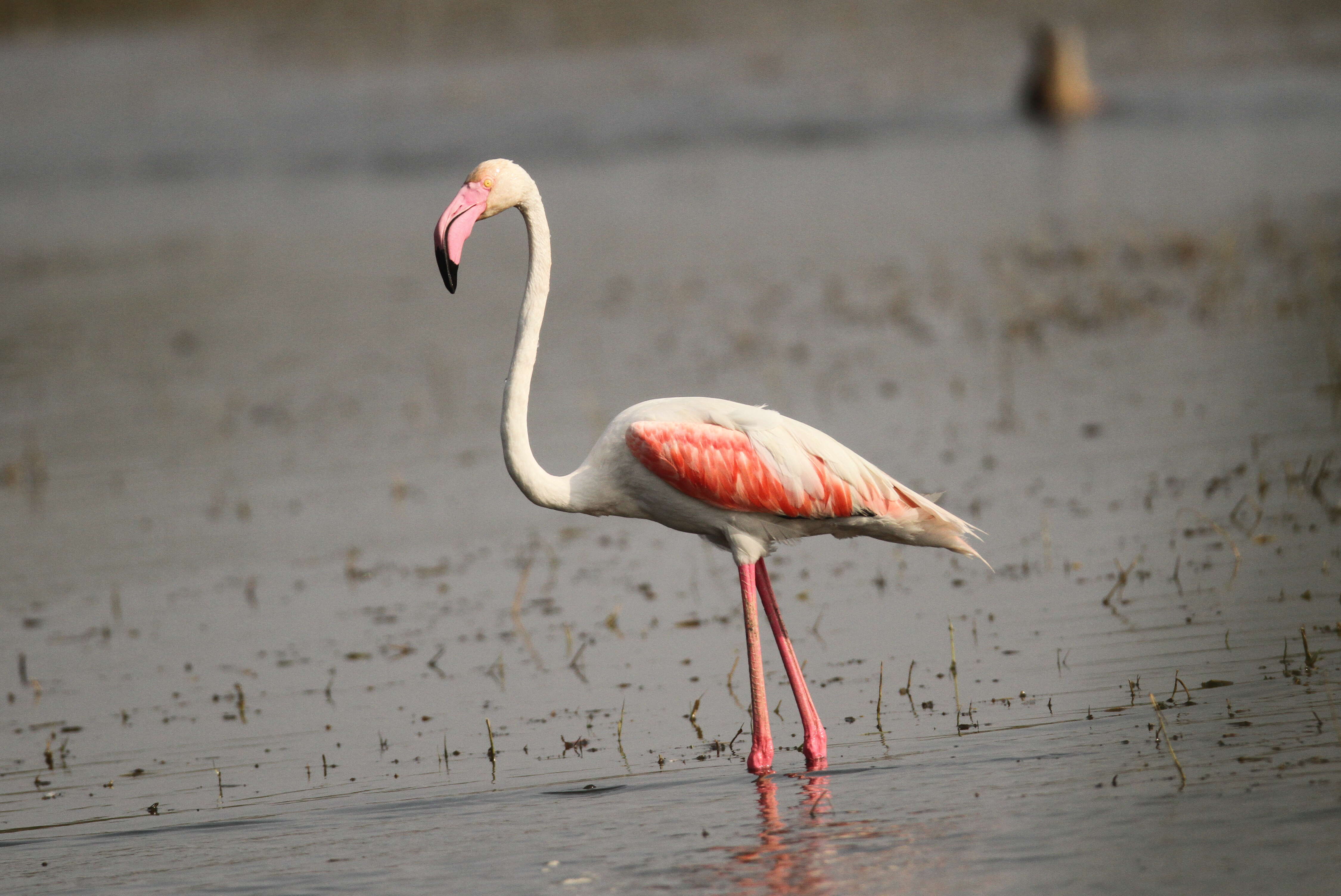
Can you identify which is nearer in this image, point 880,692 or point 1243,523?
point 880,692

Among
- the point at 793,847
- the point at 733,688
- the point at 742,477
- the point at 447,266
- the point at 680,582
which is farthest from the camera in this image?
the point at 680,582

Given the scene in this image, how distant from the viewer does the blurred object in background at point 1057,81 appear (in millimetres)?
31969

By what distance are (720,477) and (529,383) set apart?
34.6 inches

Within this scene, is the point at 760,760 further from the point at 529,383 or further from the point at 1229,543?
the point at 1229,543

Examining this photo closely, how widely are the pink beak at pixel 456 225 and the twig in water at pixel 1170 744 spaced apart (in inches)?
122

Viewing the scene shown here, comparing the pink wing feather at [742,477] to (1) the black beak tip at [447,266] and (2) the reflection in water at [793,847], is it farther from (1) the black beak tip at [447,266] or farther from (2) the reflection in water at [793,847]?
(2) the reflection in water at [793,847]

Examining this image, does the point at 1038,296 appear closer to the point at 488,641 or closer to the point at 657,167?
the point at 488,641

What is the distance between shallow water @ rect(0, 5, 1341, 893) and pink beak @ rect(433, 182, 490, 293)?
213 centimetres

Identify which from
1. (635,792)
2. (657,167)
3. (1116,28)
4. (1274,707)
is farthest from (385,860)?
(1116,28)

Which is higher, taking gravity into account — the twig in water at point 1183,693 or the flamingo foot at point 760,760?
the twig in water at point 1183,693

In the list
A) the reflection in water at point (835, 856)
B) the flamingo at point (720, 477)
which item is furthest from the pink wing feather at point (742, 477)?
the reflection in water at point (835, 856)

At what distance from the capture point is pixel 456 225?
21.1 ft

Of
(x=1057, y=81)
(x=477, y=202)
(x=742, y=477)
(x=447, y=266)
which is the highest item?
(x=1057, y=81)

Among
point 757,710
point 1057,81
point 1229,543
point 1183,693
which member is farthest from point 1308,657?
point 1057,81
